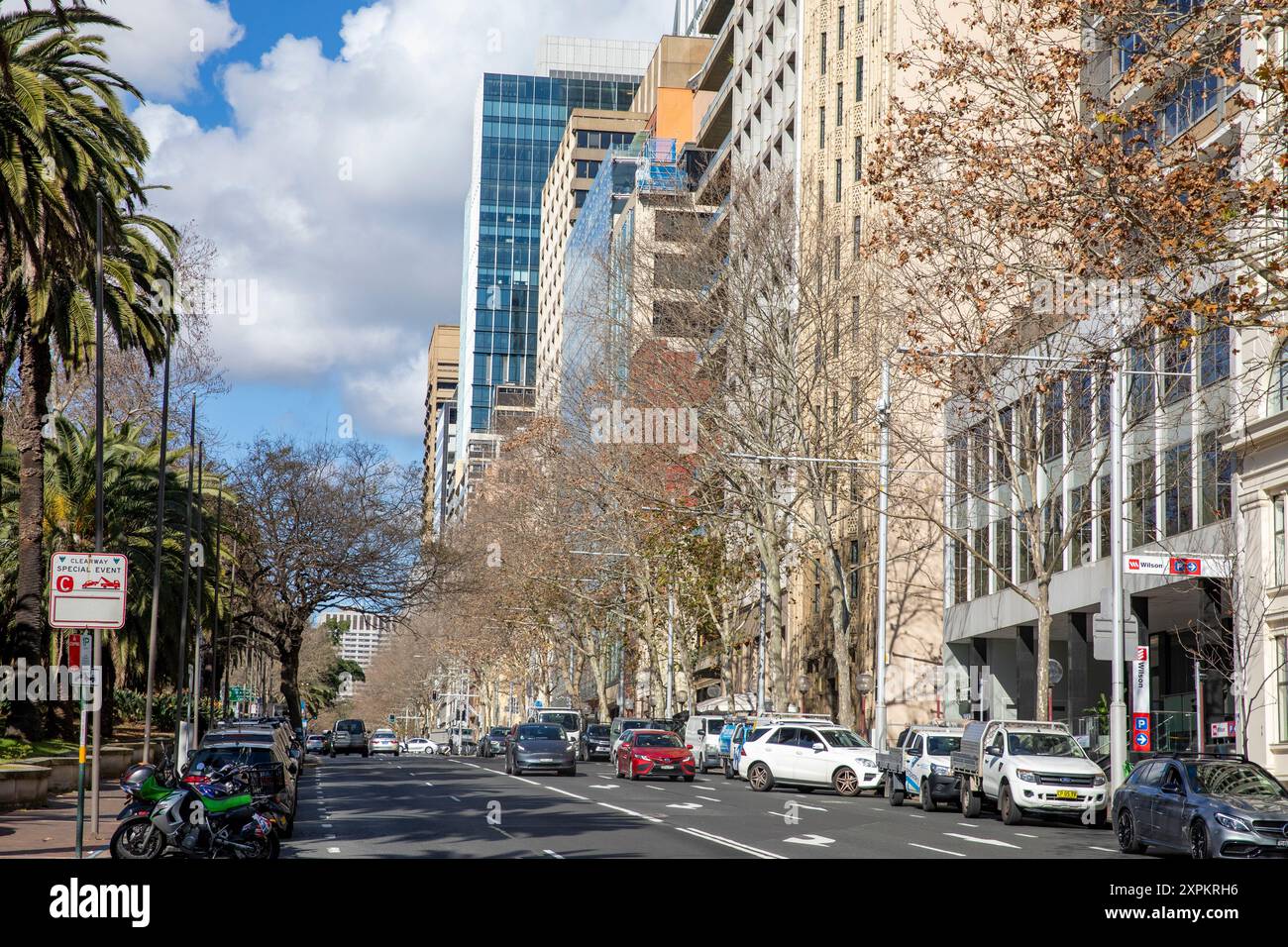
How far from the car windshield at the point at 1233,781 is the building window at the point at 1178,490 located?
18754 millimetres

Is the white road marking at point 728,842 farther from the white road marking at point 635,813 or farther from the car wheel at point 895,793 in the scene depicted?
the car wheel at point 895,793

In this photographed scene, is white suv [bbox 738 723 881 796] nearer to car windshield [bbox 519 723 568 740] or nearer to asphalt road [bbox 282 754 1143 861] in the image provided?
asphalt road [bbox 282 754 1143 861]

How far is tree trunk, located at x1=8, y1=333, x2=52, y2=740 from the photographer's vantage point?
108 feet

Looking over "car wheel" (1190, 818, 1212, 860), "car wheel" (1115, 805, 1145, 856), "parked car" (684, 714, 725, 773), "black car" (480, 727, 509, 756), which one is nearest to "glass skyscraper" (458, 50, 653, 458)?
"black car" (480, 727, 509, 756)

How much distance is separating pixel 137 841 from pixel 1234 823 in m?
12.8

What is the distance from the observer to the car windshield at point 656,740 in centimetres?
4253

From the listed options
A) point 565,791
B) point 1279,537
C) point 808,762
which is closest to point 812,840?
point 565,791

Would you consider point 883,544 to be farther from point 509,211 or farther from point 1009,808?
point 509,211

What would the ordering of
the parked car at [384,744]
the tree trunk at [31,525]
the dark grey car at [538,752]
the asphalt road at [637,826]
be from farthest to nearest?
the parked car at [384,744], the dark grey car at [538,752], the tree trunk at [31,525], the asphalt road at [637,826]

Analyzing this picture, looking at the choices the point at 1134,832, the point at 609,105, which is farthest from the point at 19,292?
the point at 609,105

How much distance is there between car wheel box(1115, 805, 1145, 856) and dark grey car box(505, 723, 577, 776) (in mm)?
24303

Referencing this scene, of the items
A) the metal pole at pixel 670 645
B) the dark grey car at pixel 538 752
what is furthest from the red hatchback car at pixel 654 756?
the metal pole at pixel 670 645

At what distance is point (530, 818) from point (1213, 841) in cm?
1090

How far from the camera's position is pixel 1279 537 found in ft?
113
